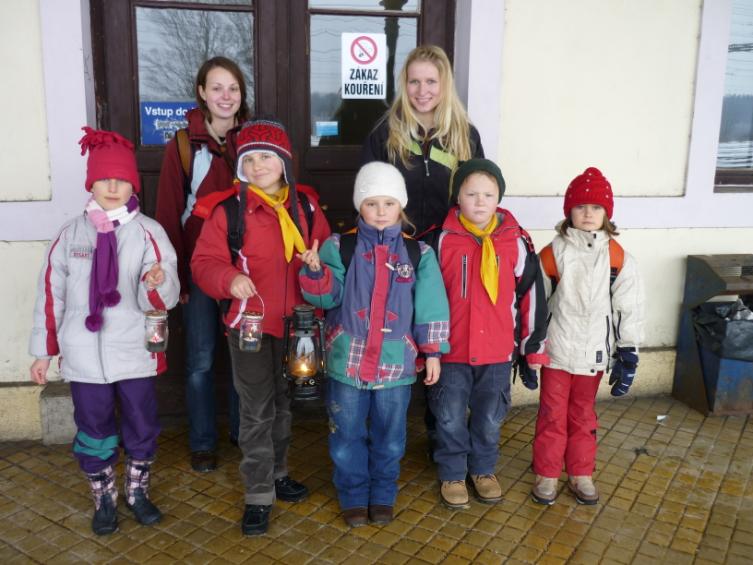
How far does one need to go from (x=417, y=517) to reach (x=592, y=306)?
4.34 ft

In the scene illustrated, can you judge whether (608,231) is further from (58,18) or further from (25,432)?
(25,432)

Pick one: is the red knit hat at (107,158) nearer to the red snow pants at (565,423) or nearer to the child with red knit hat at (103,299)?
the child with red knit hat at (103,299)

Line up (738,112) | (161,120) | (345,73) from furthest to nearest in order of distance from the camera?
(738,112)
(345,73)
(161,120)

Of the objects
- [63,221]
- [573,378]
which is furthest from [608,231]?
[63,221]

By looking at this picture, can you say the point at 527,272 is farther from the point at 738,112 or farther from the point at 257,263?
the point at 738,112

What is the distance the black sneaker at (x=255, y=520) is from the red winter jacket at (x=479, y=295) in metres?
1.10

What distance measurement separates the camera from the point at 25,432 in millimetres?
3949

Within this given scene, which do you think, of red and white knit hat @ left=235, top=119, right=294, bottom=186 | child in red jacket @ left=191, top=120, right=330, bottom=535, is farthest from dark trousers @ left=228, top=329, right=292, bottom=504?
red and white knit hat @ left=235, top=119, right=294, bottom=186

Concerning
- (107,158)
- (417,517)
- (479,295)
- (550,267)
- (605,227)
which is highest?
(107,158)

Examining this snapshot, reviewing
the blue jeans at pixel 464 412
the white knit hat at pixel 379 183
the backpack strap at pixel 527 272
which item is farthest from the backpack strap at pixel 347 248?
the backpack strap at pixel 527 272

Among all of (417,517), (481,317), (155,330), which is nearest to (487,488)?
(417,517)

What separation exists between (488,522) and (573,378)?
82 cm

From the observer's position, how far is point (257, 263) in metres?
2.99

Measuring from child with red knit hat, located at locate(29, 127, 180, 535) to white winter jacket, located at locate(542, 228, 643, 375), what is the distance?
1857 mm
